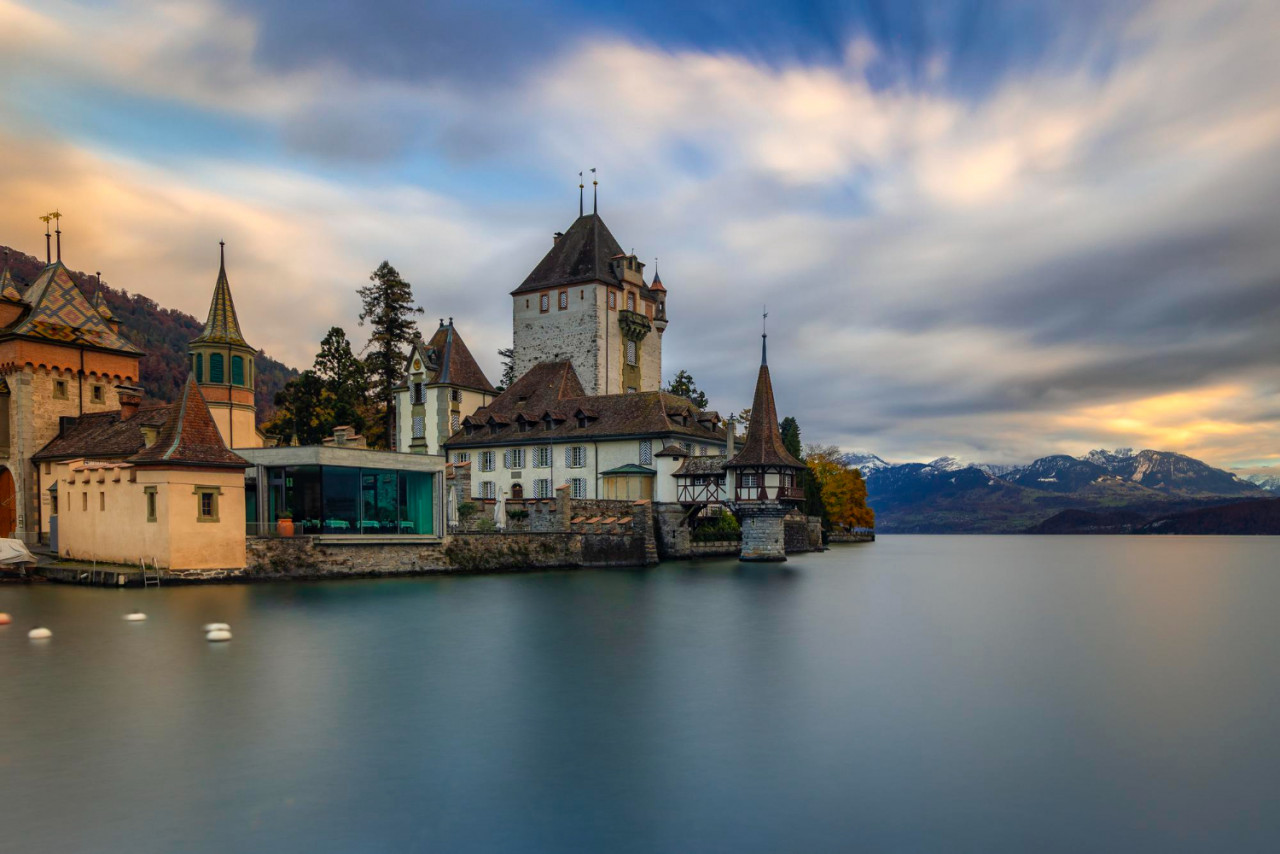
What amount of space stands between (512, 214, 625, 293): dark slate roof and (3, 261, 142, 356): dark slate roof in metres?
29.8

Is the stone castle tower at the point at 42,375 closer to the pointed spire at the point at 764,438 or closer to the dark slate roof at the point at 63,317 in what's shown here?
the dark slate roof at the point at 63,317

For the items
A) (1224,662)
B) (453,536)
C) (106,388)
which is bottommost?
(1224,662)

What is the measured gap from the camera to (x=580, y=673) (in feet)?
63.5

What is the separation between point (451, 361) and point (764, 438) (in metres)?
23.3

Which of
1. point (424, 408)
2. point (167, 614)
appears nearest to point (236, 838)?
point (167, 614)

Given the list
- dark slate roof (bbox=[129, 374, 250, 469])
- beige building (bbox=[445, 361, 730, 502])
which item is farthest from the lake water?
beige building (bbox=[445, 361, 730, 502])

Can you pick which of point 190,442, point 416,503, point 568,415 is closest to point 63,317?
point 190,442

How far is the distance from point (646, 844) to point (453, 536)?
110 feet

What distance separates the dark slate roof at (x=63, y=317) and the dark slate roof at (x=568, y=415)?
20908mm

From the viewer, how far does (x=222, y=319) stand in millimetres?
46625

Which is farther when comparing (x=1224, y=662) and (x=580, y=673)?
(x=1224, y=662)

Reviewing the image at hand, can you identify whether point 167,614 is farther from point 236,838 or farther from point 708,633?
point 236,838

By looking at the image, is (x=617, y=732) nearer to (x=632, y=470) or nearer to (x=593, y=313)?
(x=632, y=470)

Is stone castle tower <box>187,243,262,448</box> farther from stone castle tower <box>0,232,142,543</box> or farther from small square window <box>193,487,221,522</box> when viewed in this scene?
small square window <box>193,487,221,522</box>
